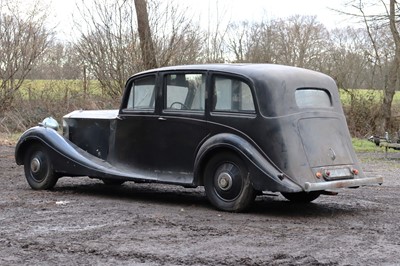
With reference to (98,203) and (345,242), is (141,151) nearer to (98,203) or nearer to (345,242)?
(98,203)

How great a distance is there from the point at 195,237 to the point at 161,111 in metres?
2.78

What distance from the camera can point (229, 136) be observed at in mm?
8133

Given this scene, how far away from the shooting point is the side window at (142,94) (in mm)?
9266

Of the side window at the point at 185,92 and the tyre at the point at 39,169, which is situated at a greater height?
the side window at the point at 185,92

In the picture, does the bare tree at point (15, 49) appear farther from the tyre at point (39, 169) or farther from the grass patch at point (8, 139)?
the tyre at point (39, 169)

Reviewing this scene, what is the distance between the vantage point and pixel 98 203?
8.95 meters

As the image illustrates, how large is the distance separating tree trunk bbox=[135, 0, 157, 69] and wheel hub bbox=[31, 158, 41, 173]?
12.8 metres

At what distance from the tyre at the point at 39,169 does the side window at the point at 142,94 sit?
5.32ft

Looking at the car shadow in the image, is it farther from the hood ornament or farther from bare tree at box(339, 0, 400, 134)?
bare tree at box(339, 0, 400, 134)

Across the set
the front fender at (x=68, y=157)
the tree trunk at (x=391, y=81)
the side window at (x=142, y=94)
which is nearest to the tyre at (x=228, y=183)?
the front fender at (x=68, y=157)

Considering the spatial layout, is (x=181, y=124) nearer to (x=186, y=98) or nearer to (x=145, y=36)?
(x=186, y=98)

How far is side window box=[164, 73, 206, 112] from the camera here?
343 inches

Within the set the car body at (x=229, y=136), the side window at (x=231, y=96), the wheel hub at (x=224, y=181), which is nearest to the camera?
the car body at (x=229, y=136)

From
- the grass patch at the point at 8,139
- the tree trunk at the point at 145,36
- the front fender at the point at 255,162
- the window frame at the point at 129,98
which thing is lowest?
the grass patch at the point at 8,139
